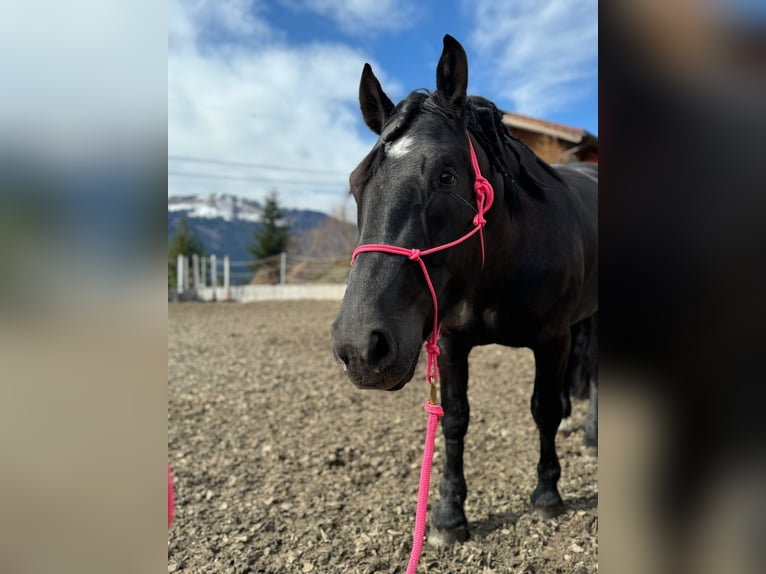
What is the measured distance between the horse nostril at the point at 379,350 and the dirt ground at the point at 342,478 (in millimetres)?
1561

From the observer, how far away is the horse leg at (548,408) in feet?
9.25

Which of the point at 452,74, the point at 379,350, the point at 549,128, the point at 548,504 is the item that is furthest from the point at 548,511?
the point at 549,128

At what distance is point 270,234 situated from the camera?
34906 mm

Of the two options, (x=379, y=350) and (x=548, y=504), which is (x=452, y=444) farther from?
(x=379, y=350)

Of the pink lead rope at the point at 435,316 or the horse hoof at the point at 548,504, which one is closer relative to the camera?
the pink lead rope at the point at 435,316

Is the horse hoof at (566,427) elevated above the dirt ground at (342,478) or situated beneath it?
elevated above

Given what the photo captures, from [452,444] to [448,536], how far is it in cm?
51

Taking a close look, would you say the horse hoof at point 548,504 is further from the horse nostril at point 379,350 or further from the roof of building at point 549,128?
the roof of building at point 549,128

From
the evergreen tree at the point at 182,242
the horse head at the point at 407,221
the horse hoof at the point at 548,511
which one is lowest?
the horse hoof at the point at 548,511

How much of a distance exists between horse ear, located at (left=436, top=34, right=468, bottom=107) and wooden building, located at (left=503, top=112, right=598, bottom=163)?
29.6 ft

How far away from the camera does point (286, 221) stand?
123 feet

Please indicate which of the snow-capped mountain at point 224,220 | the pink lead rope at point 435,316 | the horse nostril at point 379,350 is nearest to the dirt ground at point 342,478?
the pink lead rope at point 435,316
